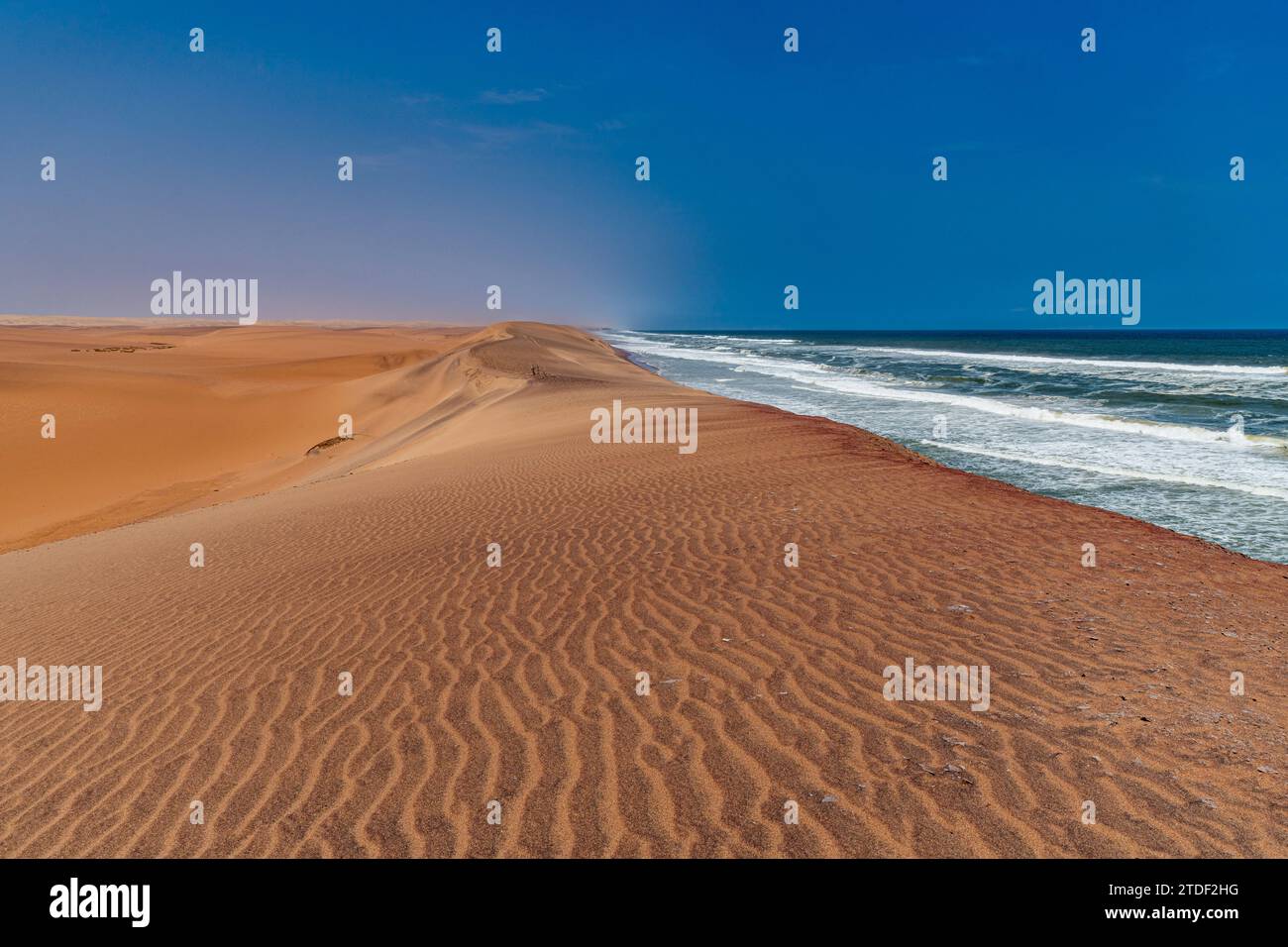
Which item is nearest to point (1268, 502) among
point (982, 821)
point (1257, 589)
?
point (1257, 589)

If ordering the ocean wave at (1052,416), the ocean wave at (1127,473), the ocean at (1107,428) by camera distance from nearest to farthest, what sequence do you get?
Answer: 1. the ocean at (1107,428)
2. the ocean wave at (1127,473)
3. the ocean wave at (1052,416)

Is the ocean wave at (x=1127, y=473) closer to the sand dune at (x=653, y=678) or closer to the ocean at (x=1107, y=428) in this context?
the ocean at (x=1107, y=428)

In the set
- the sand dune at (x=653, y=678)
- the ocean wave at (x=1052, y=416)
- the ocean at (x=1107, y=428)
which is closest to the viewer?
the sand dune at (x=653, y=678)

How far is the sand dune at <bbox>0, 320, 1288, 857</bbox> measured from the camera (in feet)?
12.8

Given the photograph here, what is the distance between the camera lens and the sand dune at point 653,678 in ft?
12.8

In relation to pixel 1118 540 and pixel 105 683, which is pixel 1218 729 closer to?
pixel 1118 540

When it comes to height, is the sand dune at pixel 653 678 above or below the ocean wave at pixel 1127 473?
below

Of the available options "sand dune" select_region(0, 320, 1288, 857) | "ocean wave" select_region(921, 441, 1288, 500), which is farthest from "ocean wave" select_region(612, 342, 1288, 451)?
"sand dune" select_region(0, 320, 1288, 857)

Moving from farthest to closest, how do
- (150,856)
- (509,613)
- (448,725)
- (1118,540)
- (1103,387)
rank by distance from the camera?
(1103,387) < (1118,540) < (509,613) < (448,725) < (150,856)

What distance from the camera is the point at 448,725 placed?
4918 millimetres

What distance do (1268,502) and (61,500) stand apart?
26.7 meters

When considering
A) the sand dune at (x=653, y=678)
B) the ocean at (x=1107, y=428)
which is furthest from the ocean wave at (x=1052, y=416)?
the sand dune at (x=653, y=678)

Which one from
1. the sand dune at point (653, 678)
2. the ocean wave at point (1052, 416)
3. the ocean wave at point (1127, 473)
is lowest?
the sand dune at point (653, 678)
